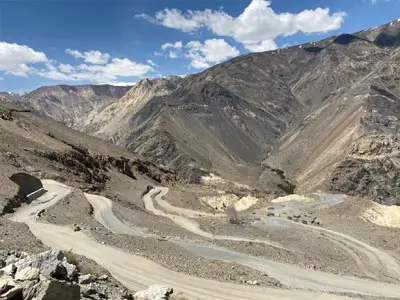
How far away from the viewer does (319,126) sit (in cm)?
15038

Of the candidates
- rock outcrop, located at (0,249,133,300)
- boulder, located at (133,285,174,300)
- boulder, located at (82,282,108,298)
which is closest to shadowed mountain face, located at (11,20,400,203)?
boulder, located at (133,285,174,300)

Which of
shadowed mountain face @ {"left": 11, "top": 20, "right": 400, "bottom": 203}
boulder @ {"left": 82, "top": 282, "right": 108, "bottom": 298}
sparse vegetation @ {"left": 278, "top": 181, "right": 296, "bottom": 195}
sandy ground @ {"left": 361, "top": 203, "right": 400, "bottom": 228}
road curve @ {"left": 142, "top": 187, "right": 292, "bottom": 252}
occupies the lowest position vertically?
boulder @ {"left": 82, "top": 282, "right": 108, "bottom": 298}

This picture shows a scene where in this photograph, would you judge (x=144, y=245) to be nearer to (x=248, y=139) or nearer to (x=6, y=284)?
(x=6, y=284)

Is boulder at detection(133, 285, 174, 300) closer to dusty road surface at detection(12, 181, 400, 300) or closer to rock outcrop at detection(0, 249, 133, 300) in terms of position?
rock outcrop at detection(0, 249, 133, 300)

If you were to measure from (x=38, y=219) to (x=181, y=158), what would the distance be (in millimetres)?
98922

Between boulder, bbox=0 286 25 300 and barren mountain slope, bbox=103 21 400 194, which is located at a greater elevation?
barren mountain slope, bbox=103 21 400 194

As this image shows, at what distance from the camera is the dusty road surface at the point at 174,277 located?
20.9 meters

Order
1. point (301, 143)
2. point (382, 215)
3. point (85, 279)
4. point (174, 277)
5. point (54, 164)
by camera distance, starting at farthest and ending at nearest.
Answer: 1. point (301, 143)
2. point (54, 164)
3. point (382, 215)
4. point (174, 277)
5. point (85, 279)

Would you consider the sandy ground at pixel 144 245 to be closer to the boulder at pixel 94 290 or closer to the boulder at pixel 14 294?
the boulder at pixel 94 290

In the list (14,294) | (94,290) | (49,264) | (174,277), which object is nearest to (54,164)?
(174,277)

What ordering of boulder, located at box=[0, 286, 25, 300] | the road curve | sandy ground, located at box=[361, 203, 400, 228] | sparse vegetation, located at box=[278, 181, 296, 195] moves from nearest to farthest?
boulder, located at box=[0, 286, 25, 300], the road curve, sandy ground, located at box=[361, 203, 400, 228], sparse vegetation, located at box=[278, 181, 296, 195]

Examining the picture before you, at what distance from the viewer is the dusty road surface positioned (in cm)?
2086

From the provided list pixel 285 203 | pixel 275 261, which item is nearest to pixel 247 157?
pixel 285 203

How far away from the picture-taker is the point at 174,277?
72.8ft
